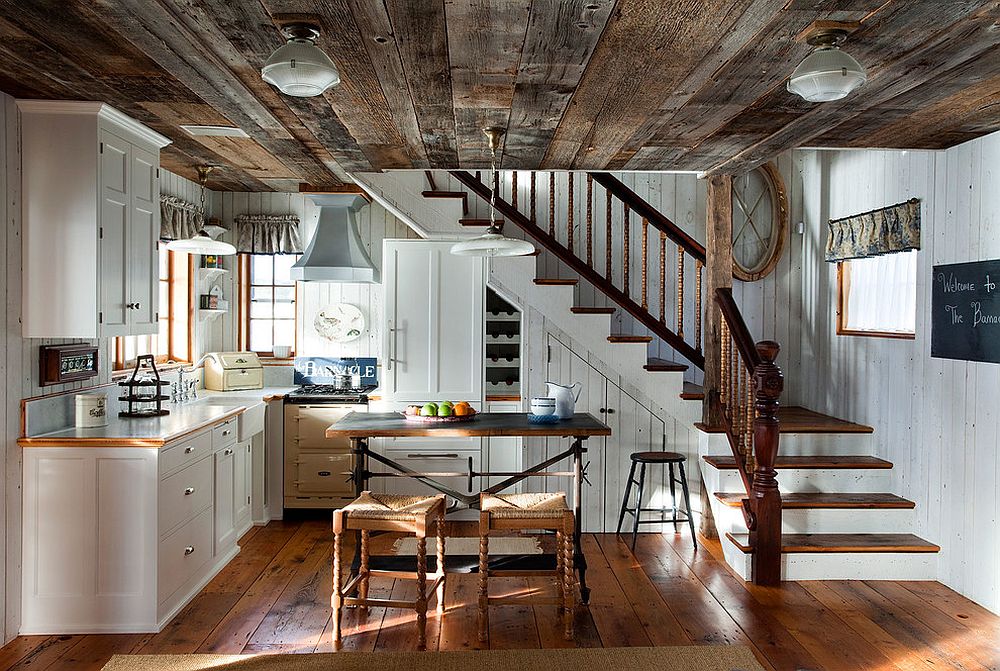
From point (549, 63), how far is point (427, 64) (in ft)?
1.52

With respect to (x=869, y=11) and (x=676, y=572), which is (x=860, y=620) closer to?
(x=676, y=572)

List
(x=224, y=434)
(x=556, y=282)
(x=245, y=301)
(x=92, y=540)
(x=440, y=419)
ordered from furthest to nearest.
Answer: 1. (x=245, y=301)
2. (x=556, y=282)
3. (x=224, y=434)
4. (x=440, y=419)
5. (x=92, y=540)

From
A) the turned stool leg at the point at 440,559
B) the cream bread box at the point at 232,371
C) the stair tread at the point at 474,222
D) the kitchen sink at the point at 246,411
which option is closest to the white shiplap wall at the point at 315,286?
the cream bread box at the point at 232,371

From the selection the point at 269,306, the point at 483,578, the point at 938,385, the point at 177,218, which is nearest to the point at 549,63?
the point at 483,578

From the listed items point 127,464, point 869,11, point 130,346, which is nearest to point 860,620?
point 869,11

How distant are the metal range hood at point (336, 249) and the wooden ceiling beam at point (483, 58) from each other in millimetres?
2350

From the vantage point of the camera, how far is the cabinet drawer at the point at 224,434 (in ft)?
15.4

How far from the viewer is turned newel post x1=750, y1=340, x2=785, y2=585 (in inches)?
180

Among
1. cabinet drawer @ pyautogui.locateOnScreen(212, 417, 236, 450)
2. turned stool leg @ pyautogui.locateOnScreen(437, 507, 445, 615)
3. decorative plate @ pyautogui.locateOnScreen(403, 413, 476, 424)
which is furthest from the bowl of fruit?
cabinet drawer @ pyautogui.locateOnScreen(212, 417, 236, 450)

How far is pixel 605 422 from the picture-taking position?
584 cm

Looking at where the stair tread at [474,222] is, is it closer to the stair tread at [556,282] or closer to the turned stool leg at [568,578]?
the stair tread at [556,282]

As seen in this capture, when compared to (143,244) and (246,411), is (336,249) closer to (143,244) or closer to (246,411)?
(246,411)

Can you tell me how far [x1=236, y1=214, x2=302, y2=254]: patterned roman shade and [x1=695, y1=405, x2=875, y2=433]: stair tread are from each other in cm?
377

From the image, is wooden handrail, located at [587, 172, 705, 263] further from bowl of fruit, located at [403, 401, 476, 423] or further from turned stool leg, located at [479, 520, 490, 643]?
turned stool leg, located at [479, 520, 490, 643]
